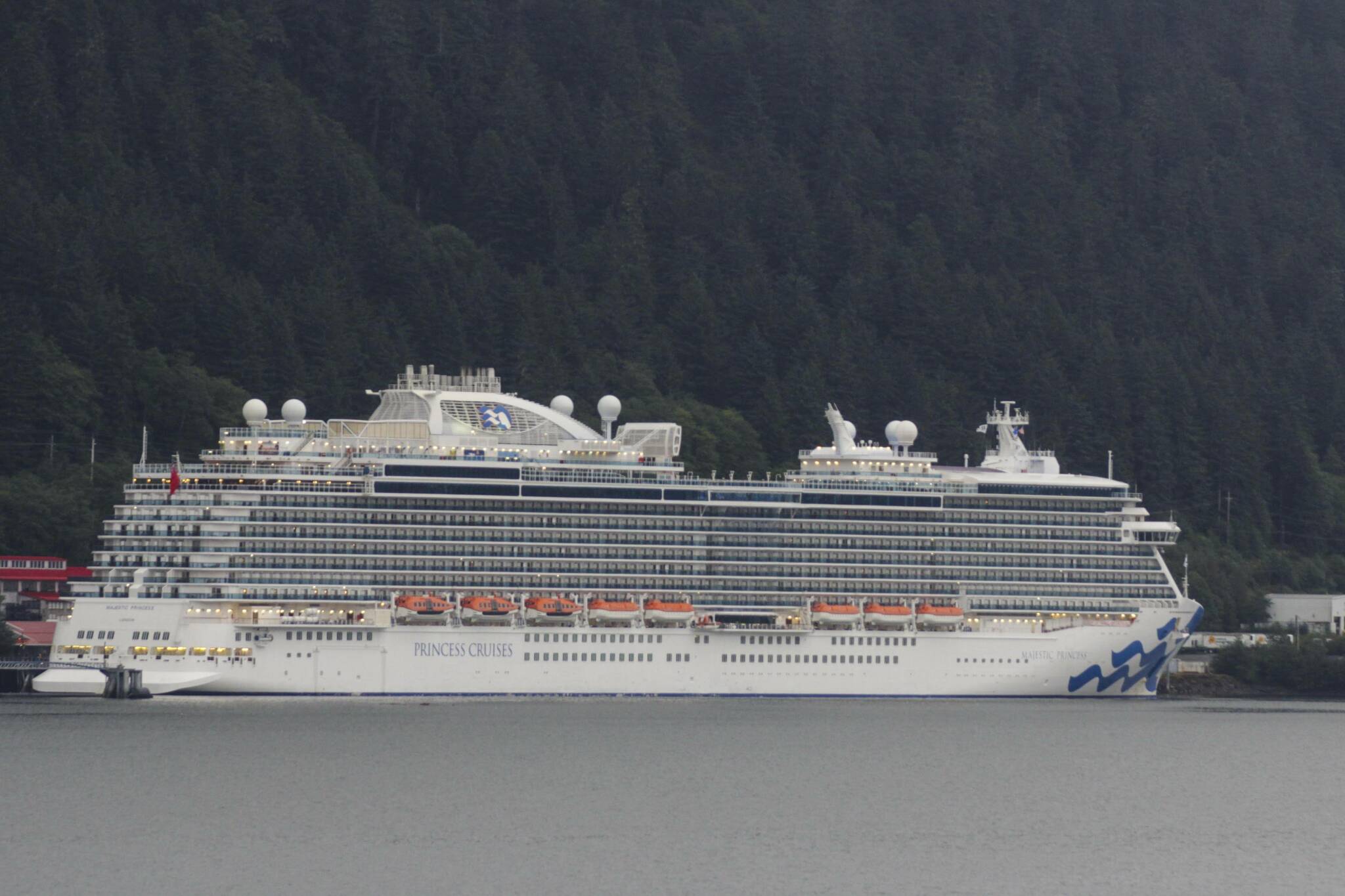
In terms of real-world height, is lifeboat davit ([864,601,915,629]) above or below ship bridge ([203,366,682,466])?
below

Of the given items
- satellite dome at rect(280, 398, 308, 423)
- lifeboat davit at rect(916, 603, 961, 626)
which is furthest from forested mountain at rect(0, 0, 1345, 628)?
lifeboat davit at rect(916, 603, 961, 626)

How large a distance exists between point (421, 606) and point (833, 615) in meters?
12.7

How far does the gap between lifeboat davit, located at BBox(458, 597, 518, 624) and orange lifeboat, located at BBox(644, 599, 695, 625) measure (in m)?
4.15

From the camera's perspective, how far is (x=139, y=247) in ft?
364

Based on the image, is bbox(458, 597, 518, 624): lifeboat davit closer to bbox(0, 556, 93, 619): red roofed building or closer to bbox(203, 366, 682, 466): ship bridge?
bbox(203, 366, 682, 466): ship bridge

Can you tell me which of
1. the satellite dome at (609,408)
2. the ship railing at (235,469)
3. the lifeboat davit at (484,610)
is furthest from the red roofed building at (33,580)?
the satellite dome at (609,408)

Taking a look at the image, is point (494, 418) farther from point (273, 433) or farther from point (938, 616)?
point (938, 616)

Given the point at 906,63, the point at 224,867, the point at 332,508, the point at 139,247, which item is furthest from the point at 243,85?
the point at 224,867

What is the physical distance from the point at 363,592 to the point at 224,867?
1168 inches

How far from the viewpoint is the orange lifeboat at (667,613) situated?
7812cm

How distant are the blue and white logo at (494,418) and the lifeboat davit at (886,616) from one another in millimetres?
12379

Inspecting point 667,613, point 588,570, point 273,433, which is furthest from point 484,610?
point 273,433

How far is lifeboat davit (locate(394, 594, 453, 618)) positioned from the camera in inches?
2997

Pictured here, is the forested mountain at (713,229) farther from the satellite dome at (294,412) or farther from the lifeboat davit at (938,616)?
the lifeboat davit at (938,616)
